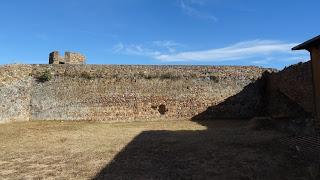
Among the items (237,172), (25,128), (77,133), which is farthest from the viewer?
(25,128)

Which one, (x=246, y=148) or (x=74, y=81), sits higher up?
(x=74, y=81)

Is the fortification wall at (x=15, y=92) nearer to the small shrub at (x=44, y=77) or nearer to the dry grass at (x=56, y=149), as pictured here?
the small shrub at (x=44, y=77)

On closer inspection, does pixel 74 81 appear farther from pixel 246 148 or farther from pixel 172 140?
pixel 246 148

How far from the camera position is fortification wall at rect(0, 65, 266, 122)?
23719 millimetres

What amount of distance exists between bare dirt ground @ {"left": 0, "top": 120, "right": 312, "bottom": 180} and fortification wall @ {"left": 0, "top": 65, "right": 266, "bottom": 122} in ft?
21.4

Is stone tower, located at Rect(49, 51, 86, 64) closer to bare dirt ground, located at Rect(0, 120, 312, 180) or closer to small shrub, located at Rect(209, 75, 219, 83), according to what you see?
small shrub, located at Rect(209, 75, 219, 83)

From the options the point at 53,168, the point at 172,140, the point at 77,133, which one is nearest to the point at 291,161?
the point at 172,140

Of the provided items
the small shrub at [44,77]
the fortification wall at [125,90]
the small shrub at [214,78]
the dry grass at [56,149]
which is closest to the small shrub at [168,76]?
the fortification wall at [125,90]

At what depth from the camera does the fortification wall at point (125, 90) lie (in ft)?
77.8

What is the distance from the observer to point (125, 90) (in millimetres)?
24453

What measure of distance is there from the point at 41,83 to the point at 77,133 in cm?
726

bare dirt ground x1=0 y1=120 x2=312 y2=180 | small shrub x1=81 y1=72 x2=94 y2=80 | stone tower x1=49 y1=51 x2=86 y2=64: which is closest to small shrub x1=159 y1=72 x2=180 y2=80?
small shrub x1=81 y1=72 x2=94 y2=80

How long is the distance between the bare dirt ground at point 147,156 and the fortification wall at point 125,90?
21.4 feet

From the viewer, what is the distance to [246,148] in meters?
12.6
